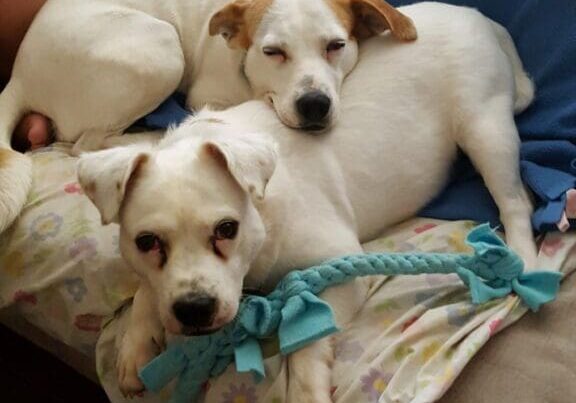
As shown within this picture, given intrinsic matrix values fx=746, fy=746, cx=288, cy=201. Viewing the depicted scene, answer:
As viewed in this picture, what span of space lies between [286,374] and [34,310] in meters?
0.64

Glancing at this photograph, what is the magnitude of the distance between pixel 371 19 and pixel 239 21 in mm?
316

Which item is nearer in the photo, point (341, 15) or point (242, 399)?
point (242, 399)

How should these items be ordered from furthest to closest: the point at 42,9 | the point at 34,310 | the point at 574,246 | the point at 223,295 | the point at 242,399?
the point at 42,9 < the point at 34,310 < the point at 574,246 < the point at 242,399 < the point at 223,295

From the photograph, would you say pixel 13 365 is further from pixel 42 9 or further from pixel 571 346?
pixel 571 346

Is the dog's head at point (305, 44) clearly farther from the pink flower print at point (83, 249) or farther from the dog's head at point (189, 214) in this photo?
the pink flower print at point (83, 249)

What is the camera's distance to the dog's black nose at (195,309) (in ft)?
3.80

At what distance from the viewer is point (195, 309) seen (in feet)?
3.81

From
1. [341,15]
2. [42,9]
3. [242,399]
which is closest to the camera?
[242,399]

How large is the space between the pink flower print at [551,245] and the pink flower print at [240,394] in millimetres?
640

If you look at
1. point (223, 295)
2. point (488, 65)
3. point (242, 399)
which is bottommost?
point (242, 399)

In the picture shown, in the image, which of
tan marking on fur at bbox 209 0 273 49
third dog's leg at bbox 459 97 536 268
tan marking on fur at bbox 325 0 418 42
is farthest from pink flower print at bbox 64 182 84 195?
third dog's leg at bbox 459 97 536 268

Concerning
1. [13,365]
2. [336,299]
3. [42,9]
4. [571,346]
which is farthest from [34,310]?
[571,346]

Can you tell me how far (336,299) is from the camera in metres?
1.35

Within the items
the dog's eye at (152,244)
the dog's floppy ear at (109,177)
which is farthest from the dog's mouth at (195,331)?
the dog's floppy ear at (109,177)
